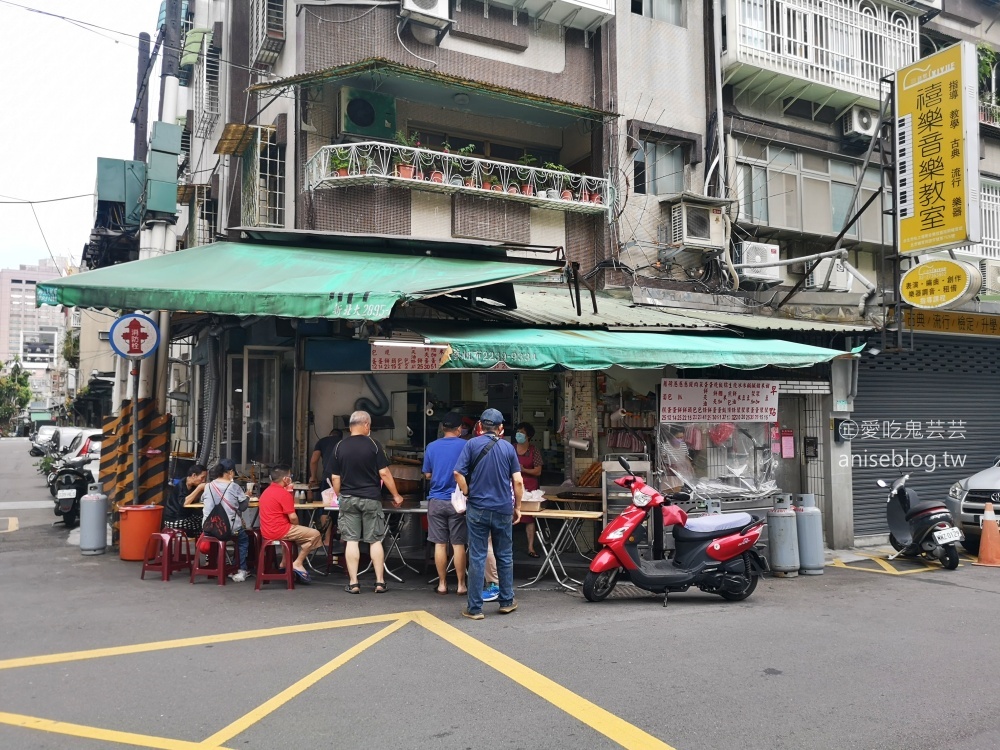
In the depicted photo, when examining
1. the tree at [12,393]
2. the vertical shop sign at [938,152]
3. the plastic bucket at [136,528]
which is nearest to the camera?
the plastic bucket at [136,528]

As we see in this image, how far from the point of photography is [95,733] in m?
4.12

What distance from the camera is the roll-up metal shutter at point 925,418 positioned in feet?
41.1

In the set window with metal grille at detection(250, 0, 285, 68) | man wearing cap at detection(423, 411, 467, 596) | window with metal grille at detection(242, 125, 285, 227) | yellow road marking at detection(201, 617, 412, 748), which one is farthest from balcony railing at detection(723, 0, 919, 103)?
yellow road marking at detection(201, 617, 412, 748)

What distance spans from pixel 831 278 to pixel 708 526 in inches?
304

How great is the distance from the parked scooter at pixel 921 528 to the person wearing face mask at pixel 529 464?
14.6 ft

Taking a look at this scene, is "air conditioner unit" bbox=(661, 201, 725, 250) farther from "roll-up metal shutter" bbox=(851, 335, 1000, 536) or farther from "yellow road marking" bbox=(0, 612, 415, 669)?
"yellow road marking" bbox=(0, 612, 415, 669)

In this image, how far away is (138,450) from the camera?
9984mm

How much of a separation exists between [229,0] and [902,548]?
49.0 ft

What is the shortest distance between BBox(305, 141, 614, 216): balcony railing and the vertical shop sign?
174 inches

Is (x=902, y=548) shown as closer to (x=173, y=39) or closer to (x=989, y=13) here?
(x=989, y=13)

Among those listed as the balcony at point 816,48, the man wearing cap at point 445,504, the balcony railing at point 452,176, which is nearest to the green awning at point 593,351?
the man wearing cap at point 445,504

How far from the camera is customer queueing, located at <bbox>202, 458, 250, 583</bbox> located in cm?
780

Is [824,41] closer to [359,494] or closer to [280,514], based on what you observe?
[359,494]

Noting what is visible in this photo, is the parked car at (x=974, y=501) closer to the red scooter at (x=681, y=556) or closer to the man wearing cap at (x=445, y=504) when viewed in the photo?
the red scooter at (x=681, y=556)
